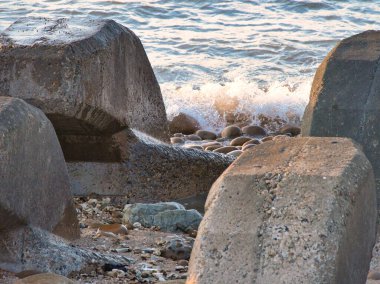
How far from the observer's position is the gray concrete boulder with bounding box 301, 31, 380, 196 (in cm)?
430

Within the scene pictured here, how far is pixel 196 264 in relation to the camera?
110 inches

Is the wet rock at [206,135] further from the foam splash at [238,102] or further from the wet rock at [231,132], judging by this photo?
the foam splash at [238,102]

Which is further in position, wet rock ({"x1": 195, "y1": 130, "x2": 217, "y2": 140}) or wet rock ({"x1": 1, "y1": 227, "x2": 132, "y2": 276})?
wet rock ({"x1": 195, "y1": 130, "x2": 217, "y2": 140})

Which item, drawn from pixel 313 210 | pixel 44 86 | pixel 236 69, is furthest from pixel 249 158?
pixel 236 69

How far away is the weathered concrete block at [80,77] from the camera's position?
194 inches

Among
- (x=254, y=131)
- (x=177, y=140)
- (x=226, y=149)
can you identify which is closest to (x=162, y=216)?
(x=226, y=149)

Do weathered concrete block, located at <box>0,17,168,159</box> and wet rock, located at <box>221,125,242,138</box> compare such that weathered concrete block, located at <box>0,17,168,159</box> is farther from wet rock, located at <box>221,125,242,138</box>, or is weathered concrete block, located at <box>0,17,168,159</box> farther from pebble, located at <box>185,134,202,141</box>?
wet rock, located at <box>221,125,242,138</box>

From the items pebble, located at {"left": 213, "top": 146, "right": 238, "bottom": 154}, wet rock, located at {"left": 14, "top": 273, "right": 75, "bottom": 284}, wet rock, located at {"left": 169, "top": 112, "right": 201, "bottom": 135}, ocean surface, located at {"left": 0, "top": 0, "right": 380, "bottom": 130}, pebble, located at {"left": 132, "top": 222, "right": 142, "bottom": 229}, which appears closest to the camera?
wet rock, located at {"left": 14, "top": 273, "right": 75, "bottom": 284}

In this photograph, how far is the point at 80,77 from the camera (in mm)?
4977

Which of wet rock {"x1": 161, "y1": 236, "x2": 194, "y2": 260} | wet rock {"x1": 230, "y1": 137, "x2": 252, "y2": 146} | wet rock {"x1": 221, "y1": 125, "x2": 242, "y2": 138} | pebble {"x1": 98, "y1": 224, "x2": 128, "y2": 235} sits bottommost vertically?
wet rock {"x1": 221, "y1": 125, "x2": 242, "y2": 138}

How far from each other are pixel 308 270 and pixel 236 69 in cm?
953

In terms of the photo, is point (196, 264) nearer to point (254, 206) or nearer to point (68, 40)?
point (254, 206)

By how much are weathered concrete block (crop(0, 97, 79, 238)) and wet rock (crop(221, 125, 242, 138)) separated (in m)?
5.20

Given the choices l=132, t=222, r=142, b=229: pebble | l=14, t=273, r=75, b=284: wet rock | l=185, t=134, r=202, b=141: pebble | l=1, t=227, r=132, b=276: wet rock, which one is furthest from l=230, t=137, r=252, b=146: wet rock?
l=14, t=273, r=75, b=284: wet rock
